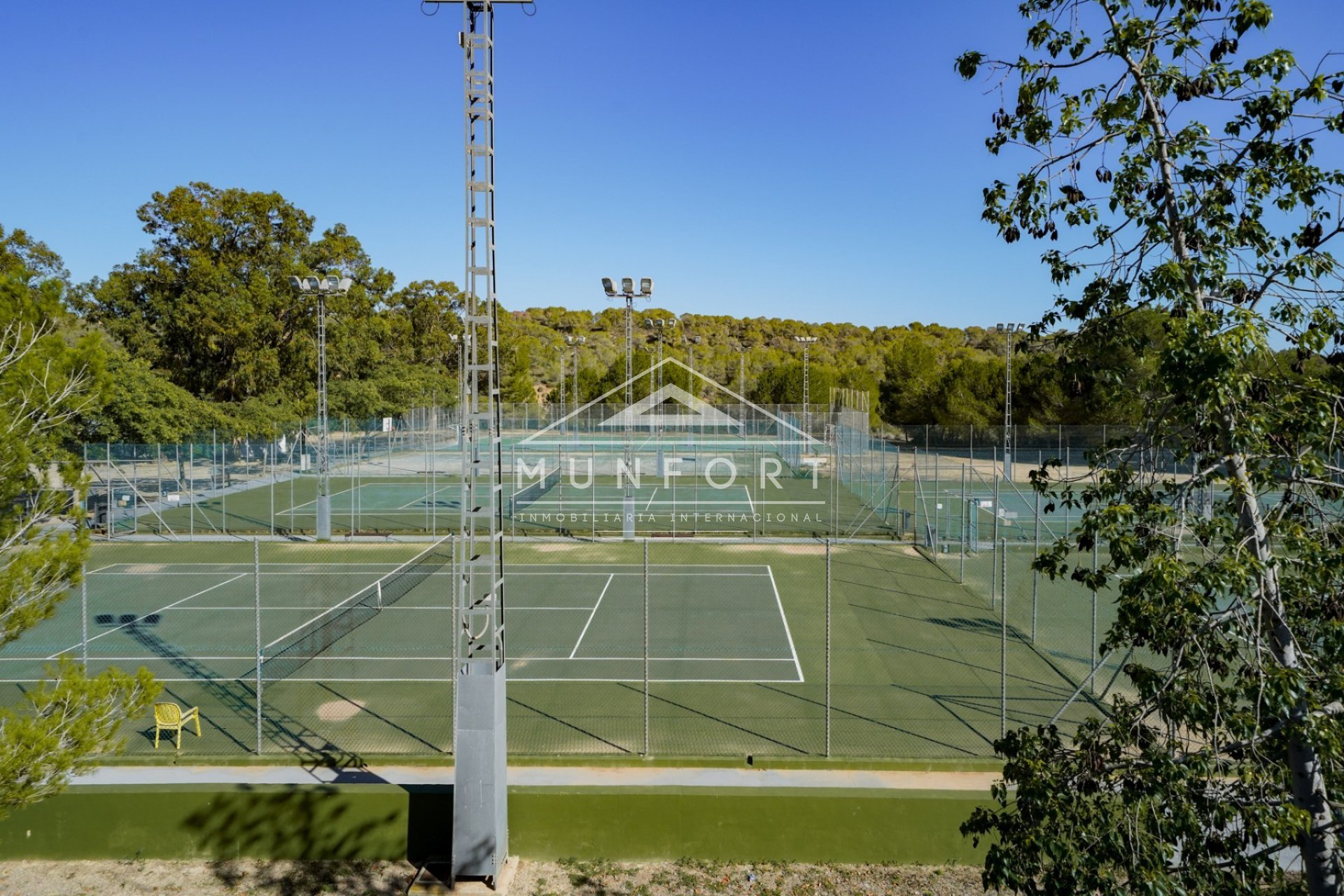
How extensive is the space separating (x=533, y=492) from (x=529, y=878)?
30.1m

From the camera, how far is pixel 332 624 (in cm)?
→ 1761

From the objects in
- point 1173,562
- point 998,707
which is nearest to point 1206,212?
point 1173,562

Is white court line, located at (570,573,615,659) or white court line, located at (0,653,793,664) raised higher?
white court line, located at (570,573,615,659)

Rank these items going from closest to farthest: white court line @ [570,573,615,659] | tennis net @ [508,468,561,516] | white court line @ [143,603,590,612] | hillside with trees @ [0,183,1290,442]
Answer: white court line @ [570,573,615,659] → white court line @ [143,603,590,612] → tennis net @ [508,468,561,516] → hillside with trees @ [0,183,1290,442]

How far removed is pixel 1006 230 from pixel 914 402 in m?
64.9

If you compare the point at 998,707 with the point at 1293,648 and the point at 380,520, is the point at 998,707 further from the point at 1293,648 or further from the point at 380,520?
the point at 380,520

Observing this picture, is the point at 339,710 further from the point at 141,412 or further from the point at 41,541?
the point at 141,412

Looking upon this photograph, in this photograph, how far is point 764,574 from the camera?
75.4 ft

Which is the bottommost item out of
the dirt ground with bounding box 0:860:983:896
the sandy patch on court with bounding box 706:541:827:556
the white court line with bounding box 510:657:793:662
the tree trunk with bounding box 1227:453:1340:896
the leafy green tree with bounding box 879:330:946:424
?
the dirt ground with bounding box 0:860:983:896

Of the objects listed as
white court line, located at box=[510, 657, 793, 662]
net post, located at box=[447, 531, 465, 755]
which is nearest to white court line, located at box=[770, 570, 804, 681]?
white court line, located at box=[510, 657, 793, 662]

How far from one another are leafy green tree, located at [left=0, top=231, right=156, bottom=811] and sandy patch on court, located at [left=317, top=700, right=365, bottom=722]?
4.93 metres

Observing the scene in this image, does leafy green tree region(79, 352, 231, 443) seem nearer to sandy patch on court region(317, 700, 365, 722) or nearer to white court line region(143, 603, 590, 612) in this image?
white court line region(143, 603, 590, 612)

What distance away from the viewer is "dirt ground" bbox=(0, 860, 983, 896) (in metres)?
8.87

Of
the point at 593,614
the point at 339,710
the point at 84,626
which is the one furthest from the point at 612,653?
the point at 84,626
